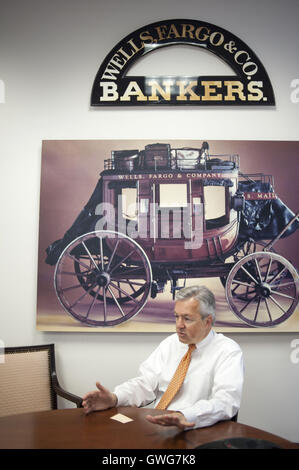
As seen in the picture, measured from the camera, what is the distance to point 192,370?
204 cm

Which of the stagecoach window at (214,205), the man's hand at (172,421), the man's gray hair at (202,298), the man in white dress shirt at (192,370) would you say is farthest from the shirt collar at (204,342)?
the stagecoach window at (214,205)

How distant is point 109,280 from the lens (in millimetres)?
2773

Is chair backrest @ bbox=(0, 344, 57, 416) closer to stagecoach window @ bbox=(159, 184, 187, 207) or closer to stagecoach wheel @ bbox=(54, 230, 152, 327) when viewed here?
stagecoach wheel @ bbox=(54, 230, 152, 327)

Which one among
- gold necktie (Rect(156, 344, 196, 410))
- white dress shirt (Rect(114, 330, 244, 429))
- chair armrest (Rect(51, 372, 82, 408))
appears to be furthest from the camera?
chair armrest (Rect(51, 372, 82, 408))

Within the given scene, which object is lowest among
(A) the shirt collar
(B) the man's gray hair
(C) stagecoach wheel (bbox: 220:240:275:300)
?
(A) the shirt collar

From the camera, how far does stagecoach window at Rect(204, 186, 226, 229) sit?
2797 millimetres

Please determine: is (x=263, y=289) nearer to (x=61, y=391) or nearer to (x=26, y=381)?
(x=61, y=391)

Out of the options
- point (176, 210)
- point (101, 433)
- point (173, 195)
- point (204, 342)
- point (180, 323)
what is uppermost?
point (173, 195)

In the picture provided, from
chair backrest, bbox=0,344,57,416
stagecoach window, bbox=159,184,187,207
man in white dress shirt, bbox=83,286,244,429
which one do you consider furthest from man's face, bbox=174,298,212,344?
chair backrest, bbox=0,344,57,416

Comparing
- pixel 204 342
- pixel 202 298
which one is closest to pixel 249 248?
pixel 202 298

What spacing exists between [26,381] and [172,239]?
4.83 ft

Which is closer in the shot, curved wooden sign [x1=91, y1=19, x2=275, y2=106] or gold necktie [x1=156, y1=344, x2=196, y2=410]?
gold necktie [x1=156, y1=344, x2=196, y2=410]

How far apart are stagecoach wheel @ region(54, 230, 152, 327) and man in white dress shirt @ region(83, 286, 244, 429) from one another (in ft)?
1.97
